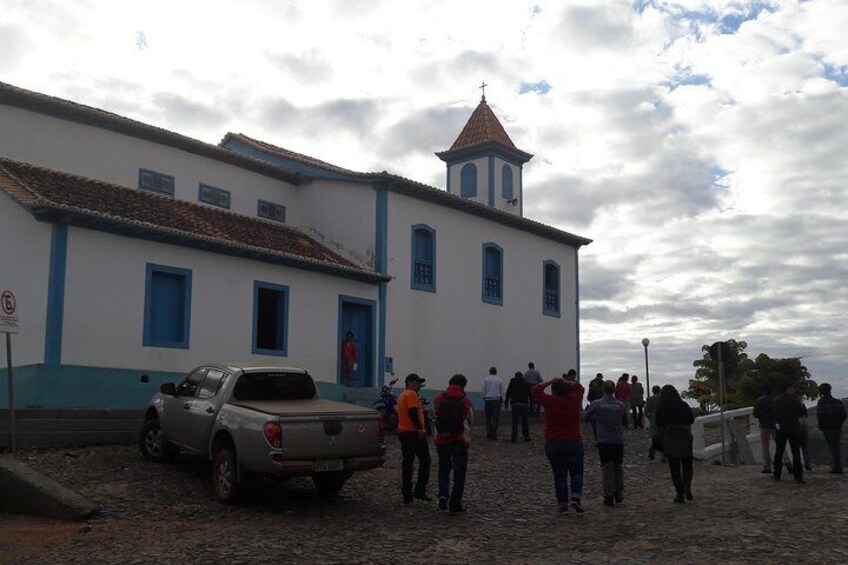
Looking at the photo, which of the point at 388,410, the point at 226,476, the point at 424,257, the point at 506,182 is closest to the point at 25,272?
the point at 226,476

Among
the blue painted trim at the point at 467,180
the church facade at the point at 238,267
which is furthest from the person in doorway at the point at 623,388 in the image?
the blue painted trim at the point at 467,180

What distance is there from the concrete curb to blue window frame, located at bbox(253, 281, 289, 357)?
29.1 ft

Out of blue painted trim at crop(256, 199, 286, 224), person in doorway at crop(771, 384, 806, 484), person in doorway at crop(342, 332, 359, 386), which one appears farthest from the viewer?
blue painted trim at crop(256, 199, 286, 224)

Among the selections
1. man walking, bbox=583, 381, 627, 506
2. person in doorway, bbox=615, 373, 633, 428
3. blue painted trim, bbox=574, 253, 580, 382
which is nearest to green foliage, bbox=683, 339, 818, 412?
→ blue painted trim, bbox=574, 253, 580, 382

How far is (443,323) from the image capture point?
81.8ft

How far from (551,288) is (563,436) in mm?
19624

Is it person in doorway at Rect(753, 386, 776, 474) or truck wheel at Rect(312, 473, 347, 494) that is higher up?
person in doorway at Rect(753, 386, 776, 474)

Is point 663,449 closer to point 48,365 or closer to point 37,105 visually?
point 48,365

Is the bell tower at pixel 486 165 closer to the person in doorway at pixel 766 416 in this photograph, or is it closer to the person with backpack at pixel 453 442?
the person in doorway at pixel 766 416

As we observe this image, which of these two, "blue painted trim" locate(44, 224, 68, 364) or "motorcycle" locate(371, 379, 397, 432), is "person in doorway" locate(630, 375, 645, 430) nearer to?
"motorcycle" locate(371, 379, 397, 432)

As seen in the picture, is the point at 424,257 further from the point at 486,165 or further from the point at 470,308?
the point at 486,165

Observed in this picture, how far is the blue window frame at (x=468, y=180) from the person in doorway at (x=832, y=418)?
19468 millimetres

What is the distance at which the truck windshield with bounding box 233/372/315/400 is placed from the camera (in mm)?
11461

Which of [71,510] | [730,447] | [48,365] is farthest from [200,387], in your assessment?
[730,447]
